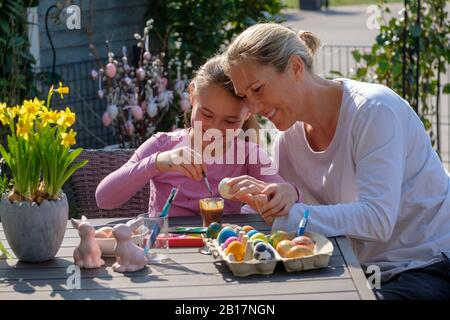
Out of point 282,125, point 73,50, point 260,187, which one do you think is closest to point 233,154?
point 282,125

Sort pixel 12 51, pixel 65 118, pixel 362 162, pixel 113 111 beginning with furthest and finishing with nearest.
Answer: pixel 113 111
pixel 12 51
pixel 362 162
pixel 65 118

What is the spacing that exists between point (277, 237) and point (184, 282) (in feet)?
1.02

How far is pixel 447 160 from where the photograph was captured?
7227 millimetres

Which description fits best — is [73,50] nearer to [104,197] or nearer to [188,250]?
[104,197]

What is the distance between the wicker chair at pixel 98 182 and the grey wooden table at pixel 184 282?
984 mm

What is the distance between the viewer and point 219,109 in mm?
3156

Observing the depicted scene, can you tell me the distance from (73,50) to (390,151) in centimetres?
380

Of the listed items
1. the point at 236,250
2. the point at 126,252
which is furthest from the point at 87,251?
the point at 236,250

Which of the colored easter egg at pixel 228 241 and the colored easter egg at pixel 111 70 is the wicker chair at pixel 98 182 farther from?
the colored easter egg at pixel 111 70

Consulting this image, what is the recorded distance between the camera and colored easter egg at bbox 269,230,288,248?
8.46 ft

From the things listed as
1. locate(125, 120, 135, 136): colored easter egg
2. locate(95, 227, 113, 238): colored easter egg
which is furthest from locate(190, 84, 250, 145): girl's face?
locate(125, 120, 135, 136): colored easter egg

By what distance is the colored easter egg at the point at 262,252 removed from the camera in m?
2.44

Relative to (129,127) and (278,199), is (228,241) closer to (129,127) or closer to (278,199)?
(278,199)

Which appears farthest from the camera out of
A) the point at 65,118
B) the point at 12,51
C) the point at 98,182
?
the point at 12,51
